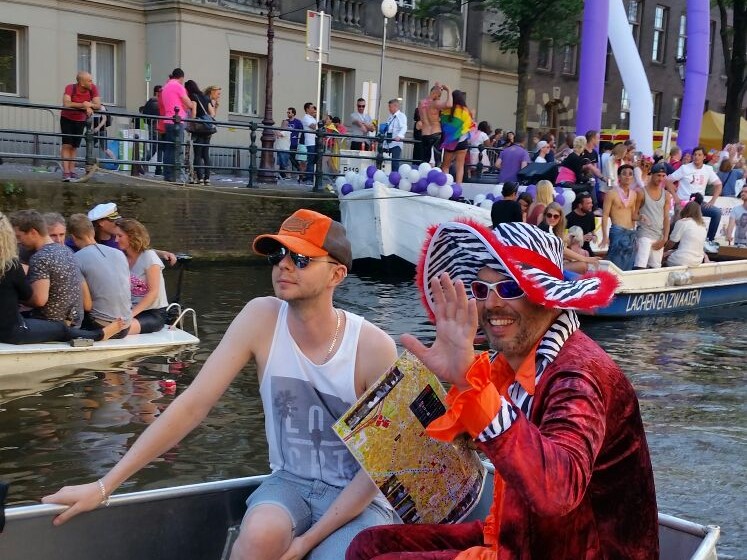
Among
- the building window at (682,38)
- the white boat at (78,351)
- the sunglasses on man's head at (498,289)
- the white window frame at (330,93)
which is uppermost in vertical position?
the building window at (682,38)

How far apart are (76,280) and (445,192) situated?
30.8 ft

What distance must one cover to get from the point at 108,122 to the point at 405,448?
14.8m

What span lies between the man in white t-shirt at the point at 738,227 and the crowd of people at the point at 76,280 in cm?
1235

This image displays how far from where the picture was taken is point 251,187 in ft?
56.5

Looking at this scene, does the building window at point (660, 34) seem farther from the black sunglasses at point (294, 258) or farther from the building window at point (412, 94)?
the black sunglasses at point (294, 258)

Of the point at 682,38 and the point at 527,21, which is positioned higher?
the point at 682,38

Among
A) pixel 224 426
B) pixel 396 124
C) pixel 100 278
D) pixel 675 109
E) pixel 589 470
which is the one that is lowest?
pixel 224 426

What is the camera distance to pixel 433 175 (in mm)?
16594

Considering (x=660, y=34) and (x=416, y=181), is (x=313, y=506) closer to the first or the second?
(x=416, y=181)

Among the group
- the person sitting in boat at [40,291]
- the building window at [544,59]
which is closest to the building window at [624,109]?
the building window at [544,59]

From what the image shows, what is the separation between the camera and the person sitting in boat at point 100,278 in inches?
326

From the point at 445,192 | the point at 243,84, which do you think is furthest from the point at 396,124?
the point at 243,84

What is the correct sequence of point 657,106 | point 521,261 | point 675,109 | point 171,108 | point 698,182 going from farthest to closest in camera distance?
1. point 675,109
2. point 657,106
3. point 698,182
4. point 171,108
5. point 521,261

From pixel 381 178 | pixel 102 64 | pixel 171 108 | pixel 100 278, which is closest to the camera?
pixel 100 278
